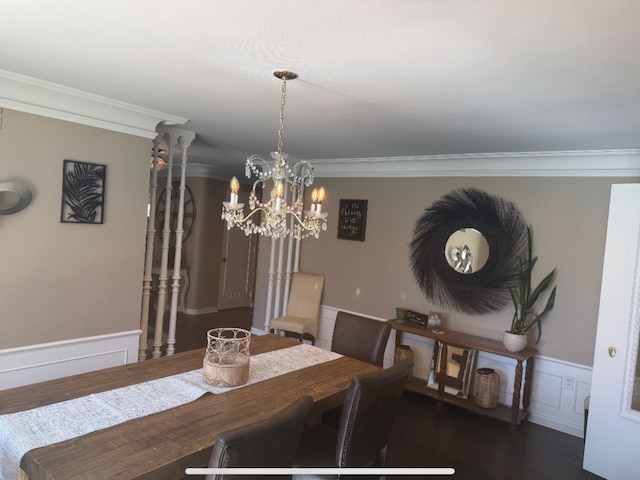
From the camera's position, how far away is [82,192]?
3.01 m

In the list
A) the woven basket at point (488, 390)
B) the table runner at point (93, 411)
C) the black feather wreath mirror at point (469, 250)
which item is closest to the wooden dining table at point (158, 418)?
the table runner at point (93, 411)

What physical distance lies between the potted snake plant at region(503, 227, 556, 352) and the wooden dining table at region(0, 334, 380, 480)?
154 cm

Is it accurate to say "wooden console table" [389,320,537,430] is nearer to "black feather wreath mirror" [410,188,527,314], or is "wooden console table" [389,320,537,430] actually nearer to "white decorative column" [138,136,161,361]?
"black feather wreath mirror" [410,188,527,314]

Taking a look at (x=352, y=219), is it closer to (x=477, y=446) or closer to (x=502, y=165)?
(x=502, y=165)

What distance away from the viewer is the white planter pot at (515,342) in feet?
11.8

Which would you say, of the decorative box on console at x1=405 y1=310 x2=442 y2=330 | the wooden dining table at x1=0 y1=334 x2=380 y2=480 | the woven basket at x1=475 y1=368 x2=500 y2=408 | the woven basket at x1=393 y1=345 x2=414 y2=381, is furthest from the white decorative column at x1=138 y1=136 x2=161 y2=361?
the woven basket at x1=475 y1=368 x2=500 y2=408

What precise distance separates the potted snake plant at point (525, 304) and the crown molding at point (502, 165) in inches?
21.6

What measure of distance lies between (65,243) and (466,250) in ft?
10.7

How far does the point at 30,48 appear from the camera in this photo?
2.06m

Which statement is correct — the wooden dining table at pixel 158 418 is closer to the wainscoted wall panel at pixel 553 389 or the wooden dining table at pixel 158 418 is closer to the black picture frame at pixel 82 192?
the black picture frame at pixel 82 192

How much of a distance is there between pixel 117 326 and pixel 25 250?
0.86 meters

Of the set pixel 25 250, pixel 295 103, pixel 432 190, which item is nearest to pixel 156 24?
pixel 295 103

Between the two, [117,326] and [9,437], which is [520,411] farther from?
[9,437]

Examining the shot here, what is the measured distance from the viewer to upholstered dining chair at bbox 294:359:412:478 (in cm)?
196
